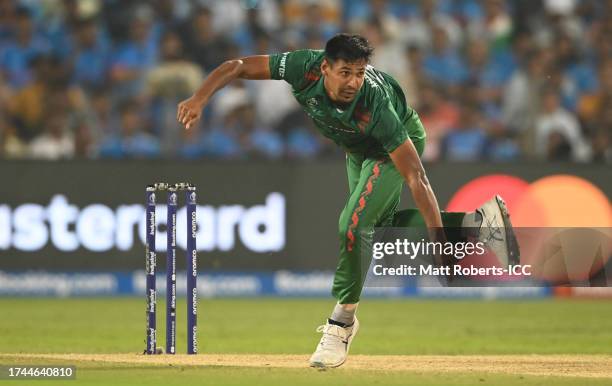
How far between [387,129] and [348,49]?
49cm

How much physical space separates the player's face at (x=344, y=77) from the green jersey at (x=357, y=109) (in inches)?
3.0

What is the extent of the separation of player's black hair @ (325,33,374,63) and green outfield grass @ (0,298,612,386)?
178 centimetres

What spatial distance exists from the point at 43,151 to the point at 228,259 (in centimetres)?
234

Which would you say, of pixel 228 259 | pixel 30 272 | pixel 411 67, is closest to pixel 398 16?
pixel 411 67

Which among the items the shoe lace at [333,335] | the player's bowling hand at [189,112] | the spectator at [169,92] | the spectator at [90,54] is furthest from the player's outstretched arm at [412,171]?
the spectator at [90,54]

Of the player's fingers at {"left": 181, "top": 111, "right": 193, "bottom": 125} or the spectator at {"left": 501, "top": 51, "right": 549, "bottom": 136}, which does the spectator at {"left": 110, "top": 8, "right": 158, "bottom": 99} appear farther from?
the player's fingers at {"left": 181, "top": 111, "right": 193, "bottom": 125}

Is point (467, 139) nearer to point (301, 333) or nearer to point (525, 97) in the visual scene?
point (525, 97)

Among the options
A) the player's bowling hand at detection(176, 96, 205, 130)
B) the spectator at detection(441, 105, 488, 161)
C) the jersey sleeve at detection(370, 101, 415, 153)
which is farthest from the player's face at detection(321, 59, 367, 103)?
the spectator at detection(441, 105, 488, 161)

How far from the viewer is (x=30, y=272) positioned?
14.0 metres

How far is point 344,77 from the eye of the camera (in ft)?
23.4

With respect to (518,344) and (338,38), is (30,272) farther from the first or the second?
(338,38)

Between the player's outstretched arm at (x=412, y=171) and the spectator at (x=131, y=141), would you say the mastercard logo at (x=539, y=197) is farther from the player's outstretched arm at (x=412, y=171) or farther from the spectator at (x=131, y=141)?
the player's outstretched arm at (x=412, y=171)

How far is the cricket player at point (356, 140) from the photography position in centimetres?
713

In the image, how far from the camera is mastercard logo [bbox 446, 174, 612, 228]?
14156mm
